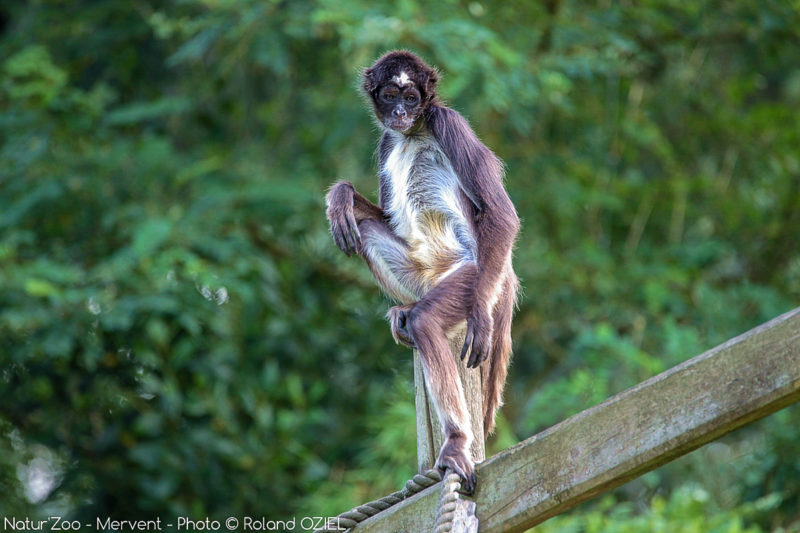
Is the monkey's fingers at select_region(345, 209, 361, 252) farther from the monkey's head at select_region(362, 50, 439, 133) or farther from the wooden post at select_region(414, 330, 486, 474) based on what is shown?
the wooden post at select_region(414, 330, 486, 474)

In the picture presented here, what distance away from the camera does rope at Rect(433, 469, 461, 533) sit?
3391mm

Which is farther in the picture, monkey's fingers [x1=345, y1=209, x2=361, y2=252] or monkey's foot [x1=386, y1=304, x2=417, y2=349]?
monkey's fingers [x1=345, y1=209, x2=361, y2=252]

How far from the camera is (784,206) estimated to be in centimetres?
1059

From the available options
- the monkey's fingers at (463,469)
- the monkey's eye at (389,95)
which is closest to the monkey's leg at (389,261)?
the monkey's eye at (389,95)

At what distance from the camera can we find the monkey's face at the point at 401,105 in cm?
532

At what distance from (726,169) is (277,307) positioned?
210 inches

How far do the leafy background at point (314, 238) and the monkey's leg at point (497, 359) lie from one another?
9.29 ft

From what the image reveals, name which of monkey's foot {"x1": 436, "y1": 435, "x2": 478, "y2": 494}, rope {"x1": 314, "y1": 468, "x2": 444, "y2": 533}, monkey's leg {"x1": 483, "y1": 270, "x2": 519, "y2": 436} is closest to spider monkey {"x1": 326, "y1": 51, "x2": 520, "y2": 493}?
monkey's leg {"x1": 483, "y1": 270, "x2": 519, "y2": 436}

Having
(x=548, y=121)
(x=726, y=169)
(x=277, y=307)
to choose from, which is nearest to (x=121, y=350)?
(x=277, y=307)

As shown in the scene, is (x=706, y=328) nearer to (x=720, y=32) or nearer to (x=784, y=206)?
(x=784, y=206)

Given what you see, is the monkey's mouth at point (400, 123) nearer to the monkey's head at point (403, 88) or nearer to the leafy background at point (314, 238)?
the monkey's head at point (403, 88)

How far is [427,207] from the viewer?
5.28m

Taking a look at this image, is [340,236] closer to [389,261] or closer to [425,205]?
[389,261]

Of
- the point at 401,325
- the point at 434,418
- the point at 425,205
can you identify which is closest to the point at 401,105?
the point at 425,205
